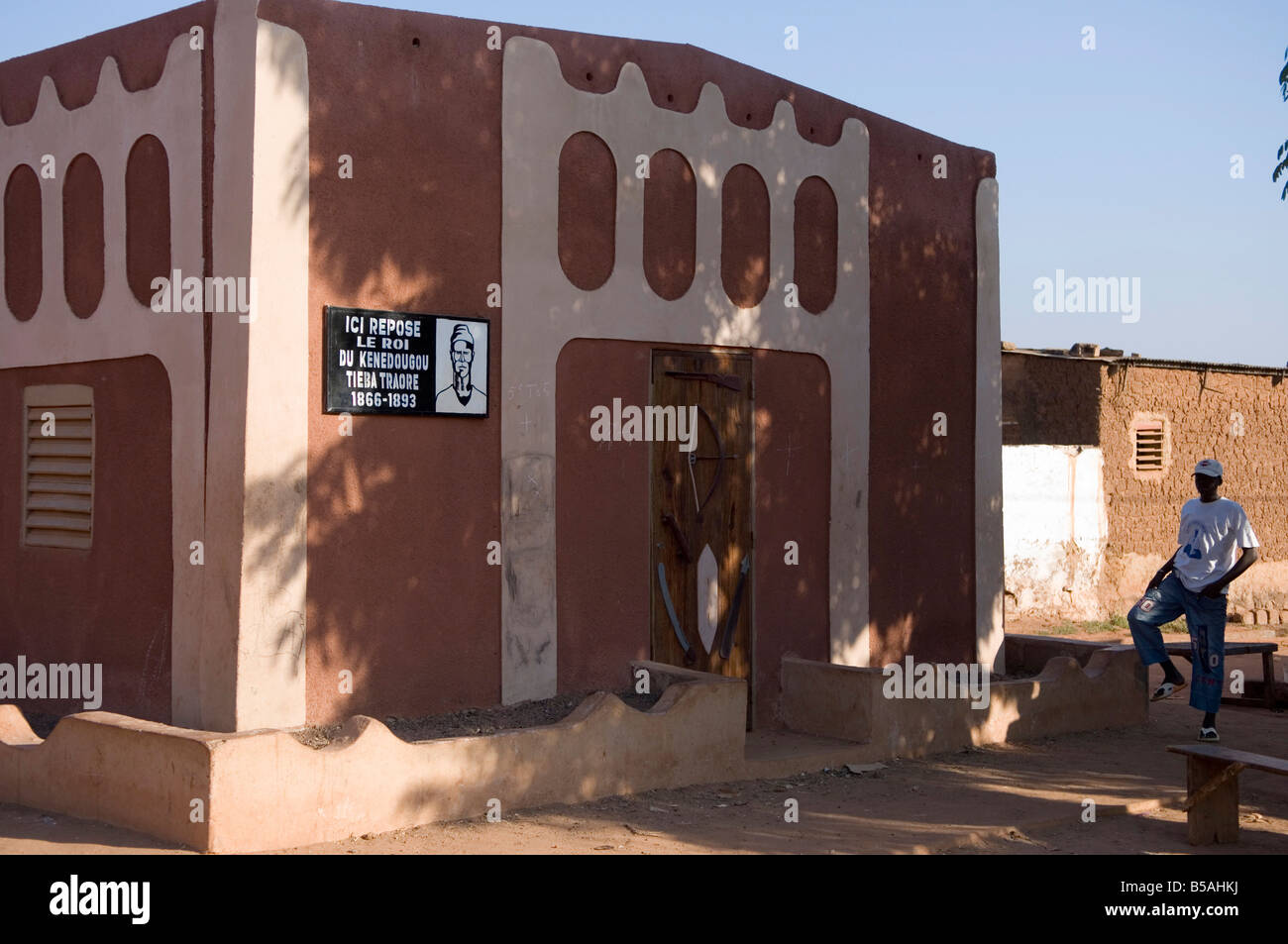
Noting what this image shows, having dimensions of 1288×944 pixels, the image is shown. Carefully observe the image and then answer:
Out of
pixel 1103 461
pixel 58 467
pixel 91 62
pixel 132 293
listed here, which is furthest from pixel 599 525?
pixel 1103 461

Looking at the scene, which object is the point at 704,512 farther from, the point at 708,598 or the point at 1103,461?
the point at 1103,461

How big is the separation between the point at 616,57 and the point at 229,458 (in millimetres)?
3845

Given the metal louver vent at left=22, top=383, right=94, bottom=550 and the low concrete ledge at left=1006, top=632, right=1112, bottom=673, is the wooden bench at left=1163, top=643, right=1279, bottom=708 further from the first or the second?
the metal louver vent at left=22, top=383, right=94, bottom=550

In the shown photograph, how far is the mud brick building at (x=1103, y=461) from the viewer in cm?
1716

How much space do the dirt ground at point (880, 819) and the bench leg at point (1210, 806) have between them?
0.33ft

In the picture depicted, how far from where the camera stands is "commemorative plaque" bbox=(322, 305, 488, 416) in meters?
7.65

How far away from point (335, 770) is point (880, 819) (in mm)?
2994

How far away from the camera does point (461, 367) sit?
8.19 m

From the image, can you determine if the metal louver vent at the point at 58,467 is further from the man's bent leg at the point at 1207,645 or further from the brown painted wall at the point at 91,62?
the man's bent leg at the point at 1207,645
